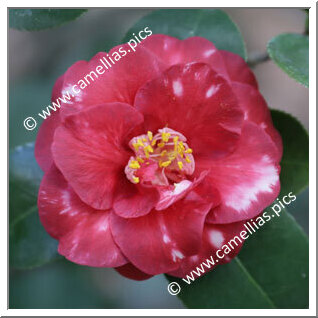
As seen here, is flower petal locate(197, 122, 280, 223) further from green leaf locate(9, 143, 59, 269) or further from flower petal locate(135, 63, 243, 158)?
green leaf locate(9, 143, 59, 269)

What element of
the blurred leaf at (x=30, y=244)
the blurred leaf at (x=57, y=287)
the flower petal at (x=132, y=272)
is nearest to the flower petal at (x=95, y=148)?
the flower petal at (x=132, y=272)

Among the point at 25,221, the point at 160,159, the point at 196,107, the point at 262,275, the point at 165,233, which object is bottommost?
the point at 262,275

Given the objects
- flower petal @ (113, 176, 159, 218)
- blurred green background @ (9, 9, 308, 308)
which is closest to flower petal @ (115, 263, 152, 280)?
flower petal @ (113, 176, 159, 218)

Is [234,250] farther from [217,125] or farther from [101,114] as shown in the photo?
[101,114]

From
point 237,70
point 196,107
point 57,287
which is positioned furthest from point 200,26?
point 57,287

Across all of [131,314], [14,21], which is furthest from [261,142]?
[14,21]

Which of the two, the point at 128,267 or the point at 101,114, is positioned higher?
the point at 101,114

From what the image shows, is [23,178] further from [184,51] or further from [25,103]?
[184,51]
